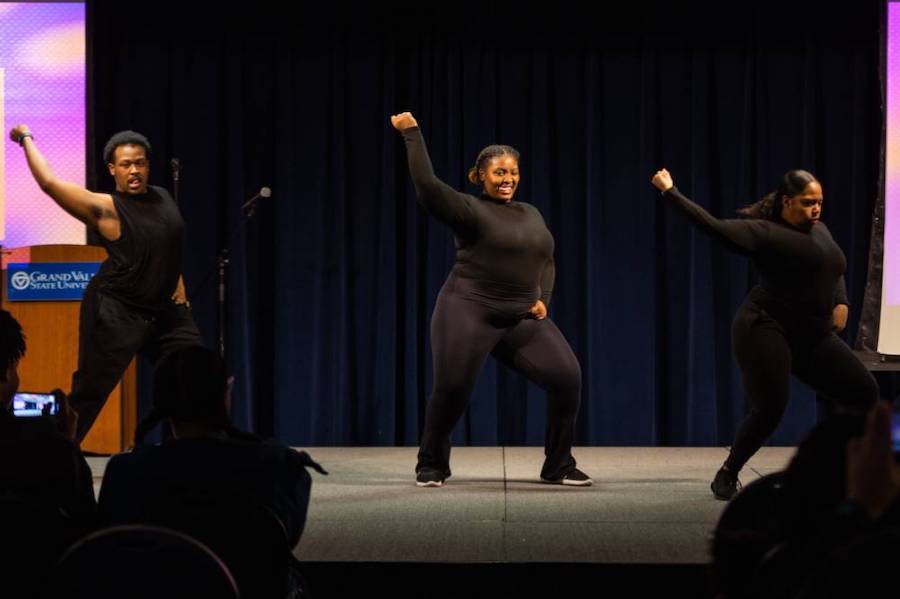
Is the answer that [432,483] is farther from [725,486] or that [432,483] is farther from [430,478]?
[725,486]

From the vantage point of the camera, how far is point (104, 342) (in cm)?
455

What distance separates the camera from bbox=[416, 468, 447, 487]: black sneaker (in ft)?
16.5

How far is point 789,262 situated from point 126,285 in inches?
93.7

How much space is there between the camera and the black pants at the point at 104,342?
14.9 ft

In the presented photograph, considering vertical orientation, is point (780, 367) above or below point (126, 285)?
below

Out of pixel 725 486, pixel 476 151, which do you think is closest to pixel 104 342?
pixel 725 486

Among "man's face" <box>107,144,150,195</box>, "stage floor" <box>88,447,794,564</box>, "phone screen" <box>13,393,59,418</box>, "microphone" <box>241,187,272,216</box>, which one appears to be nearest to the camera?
"phone screen" <box>13,393,59,418</box>

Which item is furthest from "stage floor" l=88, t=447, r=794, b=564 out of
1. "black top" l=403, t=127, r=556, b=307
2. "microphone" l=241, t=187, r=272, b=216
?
"microphone" l=241, t=187, r=272, b=216

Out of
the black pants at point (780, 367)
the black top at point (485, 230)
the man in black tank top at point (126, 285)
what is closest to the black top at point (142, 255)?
the man in black tank top at point (126, 285)

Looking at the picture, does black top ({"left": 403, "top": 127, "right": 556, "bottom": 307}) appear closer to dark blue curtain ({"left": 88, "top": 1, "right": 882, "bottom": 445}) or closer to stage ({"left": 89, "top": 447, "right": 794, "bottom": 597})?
stage ({"left": 89, "top": 447, "right": 794, "bottom": 597})

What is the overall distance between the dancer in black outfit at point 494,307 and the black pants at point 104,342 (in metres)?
1.01

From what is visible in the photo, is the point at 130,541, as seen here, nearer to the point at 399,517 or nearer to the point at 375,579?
the point at 375,579

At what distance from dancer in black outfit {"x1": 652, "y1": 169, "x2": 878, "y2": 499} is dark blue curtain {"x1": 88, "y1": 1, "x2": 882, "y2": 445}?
7.40 feet

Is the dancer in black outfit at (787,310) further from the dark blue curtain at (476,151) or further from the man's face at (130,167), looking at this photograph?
the dark blue curtain at (476,151)
